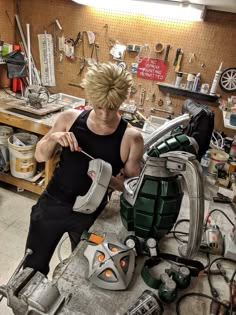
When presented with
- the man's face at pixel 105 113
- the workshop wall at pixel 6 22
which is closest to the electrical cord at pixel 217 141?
the man's face at pixel 105 113

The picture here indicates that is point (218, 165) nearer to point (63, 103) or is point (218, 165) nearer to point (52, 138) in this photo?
point (52, 138)

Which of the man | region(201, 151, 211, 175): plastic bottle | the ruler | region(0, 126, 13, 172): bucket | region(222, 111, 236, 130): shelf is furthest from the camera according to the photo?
the ruler

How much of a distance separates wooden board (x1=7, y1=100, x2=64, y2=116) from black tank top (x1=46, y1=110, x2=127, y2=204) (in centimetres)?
107

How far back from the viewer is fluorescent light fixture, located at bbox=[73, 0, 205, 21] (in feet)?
6.48

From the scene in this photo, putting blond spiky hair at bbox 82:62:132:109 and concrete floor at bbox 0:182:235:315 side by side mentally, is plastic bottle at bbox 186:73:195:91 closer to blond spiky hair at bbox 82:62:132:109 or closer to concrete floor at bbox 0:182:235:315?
concrete floor at bbox 0:182:235:315

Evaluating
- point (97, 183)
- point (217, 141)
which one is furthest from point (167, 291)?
point (217, 141)

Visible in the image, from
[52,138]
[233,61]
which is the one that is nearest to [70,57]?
[233,61]

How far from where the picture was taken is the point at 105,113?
48.5 inches

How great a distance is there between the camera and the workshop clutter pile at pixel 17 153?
2.36m

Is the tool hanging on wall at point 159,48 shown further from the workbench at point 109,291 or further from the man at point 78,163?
the workbench at point 109,291

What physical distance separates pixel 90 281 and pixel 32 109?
1813mm

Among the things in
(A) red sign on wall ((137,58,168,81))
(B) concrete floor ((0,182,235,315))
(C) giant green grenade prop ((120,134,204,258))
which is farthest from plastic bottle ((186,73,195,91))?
(C) giant green grenade prop ((120,134,204,258))

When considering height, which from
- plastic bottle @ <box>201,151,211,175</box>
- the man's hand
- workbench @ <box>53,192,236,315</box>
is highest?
the man's hand

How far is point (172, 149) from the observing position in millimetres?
936
